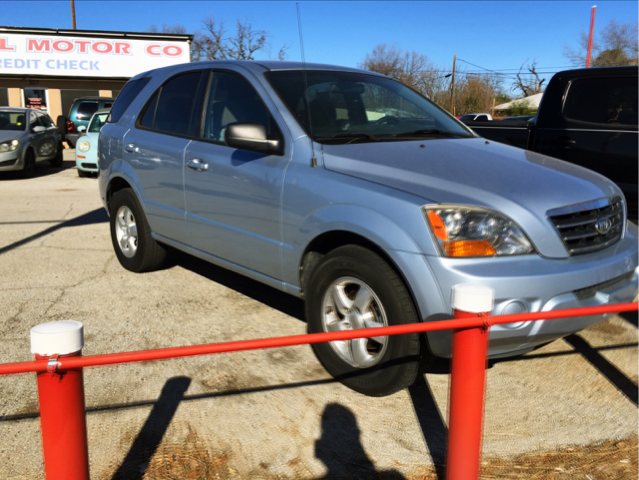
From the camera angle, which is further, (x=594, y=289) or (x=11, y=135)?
(x=11, y=135)

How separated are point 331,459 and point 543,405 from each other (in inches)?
50.5

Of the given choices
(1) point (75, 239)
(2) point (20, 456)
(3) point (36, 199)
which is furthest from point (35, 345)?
(3) point (36, 199)

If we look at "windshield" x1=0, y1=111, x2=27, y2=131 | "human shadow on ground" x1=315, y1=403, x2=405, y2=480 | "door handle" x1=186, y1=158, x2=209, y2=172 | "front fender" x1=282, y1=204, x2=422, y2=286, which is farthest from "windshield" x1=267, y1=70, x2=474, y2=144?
"windshield" x1=0, y1=111, x2=27, y2=131

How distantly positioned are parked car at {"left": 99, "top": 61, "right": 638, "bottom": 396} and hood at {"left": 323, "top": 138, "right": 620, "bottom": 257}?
0.01m

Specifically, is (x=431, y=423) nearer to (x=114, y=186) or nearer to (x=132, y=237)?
(x=132, y=237)

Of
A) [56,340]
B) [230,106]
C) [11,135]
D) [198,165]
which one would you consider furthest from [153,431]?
[11,135]

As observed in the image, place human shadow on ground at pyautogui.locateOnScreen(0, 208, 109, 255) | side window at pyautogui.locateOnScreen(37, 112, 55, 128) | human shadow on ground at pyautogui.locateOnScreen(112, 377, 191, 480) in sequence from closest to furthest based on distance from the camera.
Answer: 1. human shadow on ground at pyautogui.locateOnScreen(112, 377, 191, 480)
2. human shadow on ground at pyautogui.locateOnScreen(0, 208, 109, 255)
3. side window at pyautogui.locateOnScreen(37, 112, 55, 128)

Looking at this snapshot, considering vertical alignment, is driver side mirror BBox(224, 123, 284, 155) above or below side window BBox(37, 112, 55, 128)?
below

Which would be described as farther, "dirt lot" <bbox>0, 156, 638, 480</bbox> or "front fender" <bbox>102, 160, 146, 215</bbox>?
"front fender" <bbox>102, 160, 146, 215</bbox>

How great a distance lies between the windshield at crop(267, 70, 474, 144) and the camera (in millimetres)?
3771

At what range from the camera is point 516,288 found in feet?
9.12

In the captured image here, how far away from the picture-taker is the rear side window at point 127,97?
5.41m

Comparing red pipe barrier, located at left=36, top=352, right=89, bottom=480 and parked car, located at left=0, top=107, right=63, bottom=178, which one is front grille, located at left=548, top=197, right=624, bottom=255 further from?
parked car, located at left=0, top=107, right=63, bottom=178

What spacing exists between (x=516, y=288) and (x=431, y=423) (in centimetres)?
83
